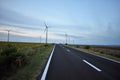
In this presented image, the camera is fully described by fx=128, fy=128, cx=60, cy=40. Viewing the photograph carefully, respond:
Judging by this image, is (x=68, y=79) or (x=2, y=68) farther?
(x=2, y=68)

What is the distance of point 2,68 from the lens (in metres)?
8.48

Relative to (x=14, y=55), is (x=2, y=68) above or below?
below

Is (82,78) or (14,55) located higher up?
(14,55)

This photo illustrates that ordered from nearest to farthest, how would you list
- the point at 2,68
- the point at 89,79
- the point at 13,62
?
1. the point at 89,79
2. the point at 2,68
3. the point at 13,62

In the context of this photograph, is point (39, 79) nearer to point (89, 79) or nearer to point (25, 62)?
point (89, 79)

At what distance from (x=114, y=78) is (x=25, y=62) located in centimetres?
689

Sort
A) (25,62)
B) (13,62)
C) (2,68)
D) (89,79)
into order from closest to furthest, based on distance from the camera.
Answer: (89,79), (2,68), (13,62), (25,62)

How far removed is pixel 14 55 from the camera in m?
9.76

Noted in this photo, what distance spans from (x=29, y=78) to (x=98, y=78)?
3.19 metres

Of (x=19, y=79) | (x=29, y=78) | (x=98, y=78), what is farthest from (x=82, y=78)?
(x=19, y=79)

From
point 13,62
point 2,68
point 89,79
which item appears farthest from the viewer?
point 13,62

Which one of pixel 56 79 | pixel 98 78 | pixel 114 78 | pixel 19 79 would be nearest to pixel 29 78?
pixel 19 79

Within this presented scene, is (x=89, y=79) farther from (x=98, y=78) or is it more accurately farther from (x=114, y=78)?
(x=114, y=78)

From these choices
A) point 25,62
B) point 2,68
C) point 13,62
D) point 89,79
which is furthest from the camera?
point 25,62
